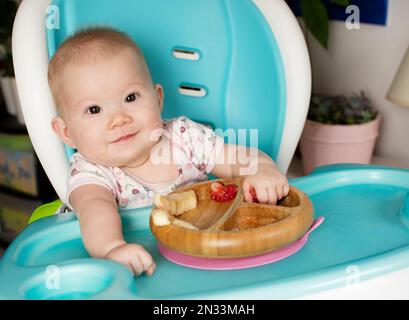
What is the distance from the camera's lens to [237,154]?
86cm

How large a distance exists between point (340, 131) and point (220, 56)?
18.3 inches

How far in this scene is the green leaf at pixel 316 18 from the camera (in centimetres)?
126

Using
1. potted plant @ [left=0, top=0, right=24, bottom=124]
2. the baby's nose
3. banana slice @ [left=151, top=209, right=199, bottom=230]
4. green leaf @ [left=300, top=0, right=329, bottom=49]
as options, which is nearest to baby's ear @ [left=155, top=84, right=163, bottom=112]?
the baby's nose

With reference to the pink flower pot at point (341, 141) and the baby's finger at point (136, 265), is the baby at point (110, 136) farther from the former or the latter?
the pink flower pot at point (341, 141)

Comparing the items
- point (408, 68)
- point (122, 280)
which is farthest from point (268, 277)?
point (408, 68)

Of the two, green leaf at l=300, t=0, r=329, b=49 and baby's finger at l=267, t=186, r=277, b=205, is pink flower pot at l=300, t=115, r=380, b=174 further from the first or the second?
baby's finger at l=267, t=186, r=277, b=205

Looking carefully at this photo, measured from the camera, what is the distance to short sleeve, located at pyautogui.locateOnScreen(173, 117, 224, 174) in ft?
2.88

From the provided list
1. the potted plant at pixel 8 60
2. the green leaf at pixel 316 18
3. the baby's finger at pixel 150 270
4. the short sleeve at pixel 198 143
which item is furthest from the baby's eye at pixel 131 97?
the potted plant at pixel 8 60

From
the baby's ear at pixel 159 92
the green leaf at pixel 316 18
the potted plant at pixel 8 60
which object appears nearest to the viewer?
the baby's ear at pixel 159 92

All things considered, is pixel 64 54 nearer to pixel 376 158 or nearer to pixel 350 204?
pixel 350 204

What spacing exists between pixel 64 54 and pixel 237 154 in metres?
0.25

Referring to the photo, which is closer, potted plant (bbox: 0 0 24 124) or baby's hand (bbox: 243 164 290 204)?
baby's hand (bbox: 243 164 290 204)

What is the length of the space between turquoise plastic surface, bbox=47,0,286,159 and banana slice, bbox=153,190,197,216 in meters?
0.22
